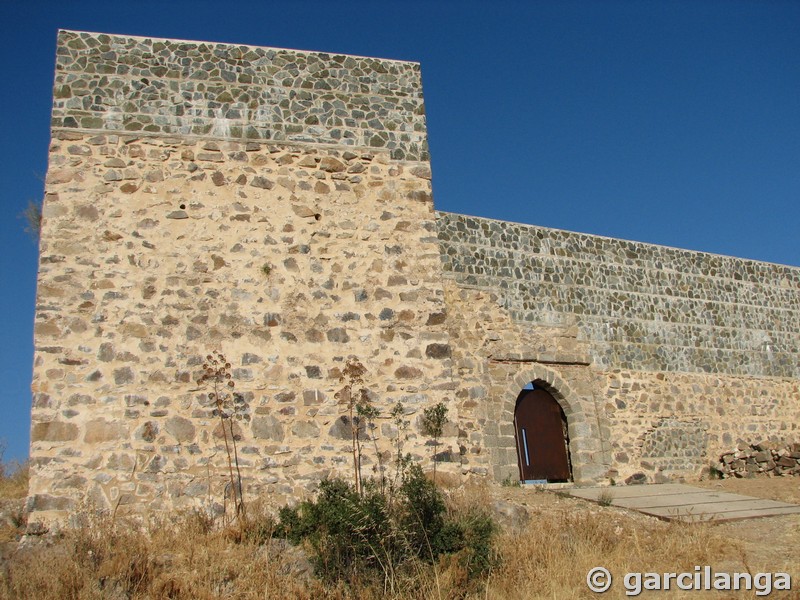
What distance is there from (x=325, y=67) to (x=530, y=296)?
520 centimetres

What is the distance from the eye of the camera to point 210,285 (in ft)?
25.1

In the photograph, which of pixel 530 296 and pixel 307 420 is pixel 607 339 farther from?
pixel 307 420

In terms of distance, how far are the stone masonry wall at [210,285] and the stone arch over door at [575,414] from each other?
3.40 m

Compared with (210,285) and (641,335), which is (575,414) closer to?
(641,335)

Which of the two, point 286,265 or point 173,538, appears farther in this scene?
point 286,265

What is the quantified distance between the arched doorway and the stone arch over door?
0.47 feet

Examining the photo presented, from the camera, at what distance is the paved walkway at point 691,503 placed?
782cm

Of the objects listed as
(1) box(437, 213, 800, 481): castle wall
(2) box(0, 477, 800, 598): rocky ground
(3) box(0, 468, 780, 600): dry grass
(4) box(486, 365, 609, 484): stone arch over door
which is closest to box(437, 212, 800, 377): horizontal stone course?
(1) box(437, 213, 800, 481): castle wall

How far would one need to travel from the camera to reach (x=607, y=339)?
12.6 m

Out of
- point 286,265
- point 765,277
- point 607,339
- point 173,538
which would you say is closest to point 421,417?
point 286,265

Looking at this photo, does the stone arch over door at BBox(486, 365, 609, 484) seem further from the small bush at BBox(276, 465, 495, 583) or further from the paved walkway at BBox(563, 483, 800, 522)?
the small bush at BBox(276, 465, 495, 583)

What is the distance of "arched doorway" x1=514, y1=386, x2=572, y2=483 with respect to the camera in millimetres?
11797

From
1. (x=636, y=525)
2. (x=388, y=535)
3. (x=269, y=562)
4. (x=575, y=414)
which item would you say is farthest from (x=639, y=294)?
(x=269, y=562)

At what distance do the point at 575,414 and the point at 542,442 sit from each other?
2.29 ft
